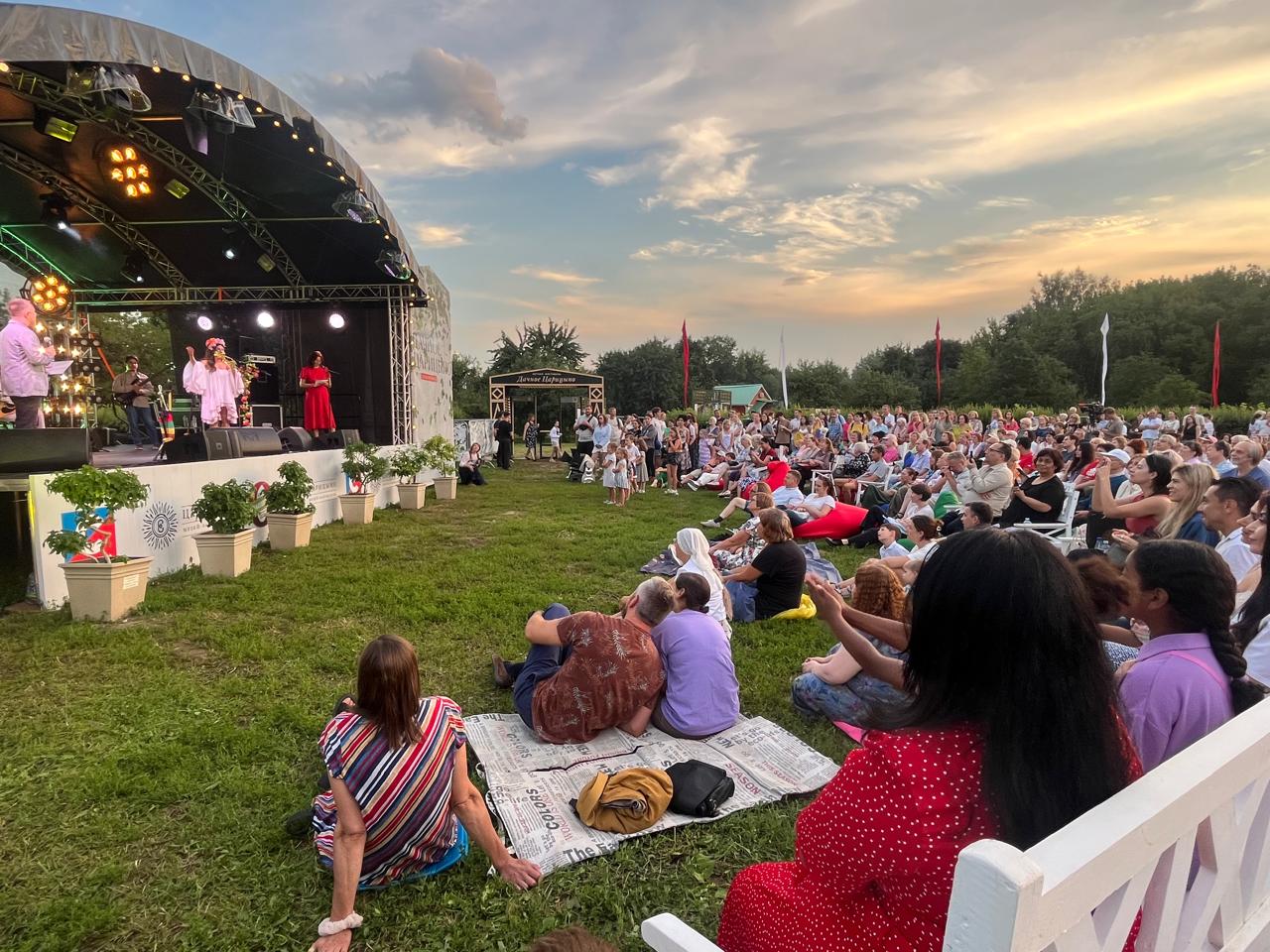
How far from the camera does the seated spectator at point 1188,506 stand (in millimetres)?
4438

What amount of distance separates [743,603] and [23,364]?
25.0ft

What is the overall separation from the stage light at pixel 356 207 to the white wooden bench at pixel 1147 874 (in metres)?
11.0

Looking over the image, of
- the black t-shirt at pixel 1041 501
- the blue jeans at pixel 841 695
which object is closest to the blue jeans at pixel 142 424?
the blue jeans at pixel 841 695

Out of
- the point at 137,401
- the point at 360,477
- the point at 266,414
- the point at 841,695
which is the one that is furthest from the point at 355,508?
the point at 841,695

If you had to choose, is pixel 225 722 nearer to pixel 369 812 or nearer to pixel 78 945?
pixel 78 945

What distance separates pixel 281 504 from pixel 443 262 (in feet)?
36.9

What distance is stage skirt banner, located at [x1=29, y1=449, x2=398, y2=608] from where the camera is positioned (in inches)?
205

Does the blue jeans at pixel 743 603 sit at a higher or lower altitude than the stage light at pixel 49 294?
lower

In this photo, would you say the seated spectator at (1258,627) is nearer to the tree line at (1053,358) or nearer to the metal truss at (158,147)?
the metal truss at (158,147)

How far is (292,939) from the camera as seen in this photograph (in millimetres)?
2186

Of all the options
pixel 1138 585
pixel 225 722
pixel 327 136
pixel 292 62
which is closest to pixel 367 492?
pixel 327 136

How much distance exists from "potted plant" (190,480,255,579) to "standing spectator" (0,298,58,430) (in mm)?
2099

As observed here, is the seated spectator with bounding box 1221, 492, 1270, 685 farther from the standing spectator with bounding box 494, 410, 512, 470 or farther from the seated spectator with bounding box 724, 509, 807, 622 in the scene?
the standing spectator with bounding box 494, 410, 512, 470

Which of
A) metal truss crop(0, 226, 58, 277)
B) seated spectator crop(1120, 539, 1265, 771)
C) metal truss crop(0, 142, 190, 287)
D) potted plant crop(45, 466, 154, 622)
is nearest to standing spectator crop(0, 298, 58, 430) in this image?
potted plant crop(45, 466, 154, 622)
